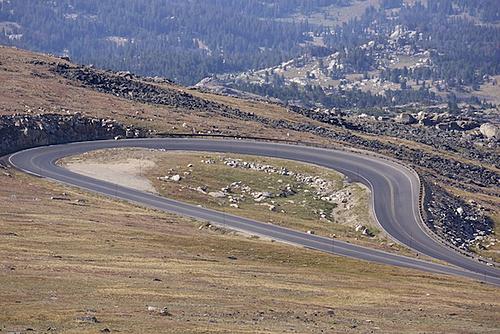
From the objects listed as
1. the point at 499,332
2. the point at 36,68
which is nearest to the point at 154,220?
the point at 499,332

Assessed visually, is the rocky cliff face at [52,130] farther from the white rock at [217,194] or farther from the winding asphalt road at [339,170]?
the white rock at [217,194]

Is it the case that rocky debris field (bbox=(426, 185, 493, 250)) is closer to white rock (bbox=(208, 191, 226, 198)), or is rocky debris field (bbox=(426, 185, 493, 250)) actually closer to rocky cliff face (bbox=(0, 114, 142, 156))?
white rock (bbox=(208, 191, 226, 198))

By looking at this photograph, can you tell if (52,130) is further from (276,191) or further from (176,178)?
(276,191)

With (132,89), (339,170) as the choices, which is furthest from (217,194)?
(132,89)

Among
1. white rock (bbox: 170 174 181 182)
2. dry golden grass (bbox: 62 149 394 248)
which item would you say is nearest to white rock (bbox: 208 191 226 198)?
dry golden grass (bbox: 62 149 394 248)

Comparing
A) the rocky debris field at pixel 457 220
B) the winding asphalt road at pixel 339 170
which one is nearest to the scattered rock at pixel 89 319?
the winding asphalt road at pixel 339 170

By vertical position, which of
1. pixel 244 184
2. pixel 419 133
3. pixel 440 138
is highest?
pixel 244 184

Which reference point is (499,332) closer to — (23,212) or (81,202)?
(23,212)
